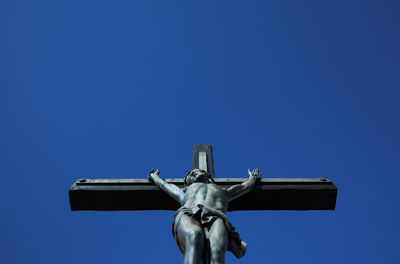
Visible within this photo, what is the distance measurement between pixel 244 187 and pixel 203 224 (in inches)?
71.5

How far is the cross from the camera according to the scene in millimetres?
6434

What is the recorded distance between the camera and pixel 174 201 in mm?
6465

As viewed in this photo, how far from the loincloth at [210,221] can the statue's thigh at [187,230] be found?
6cm

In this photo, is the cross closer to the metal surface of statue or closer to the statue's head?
the statue's head

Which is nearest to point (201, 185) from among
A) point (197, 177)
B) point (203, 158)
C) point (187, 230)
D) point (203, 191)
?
point (203, 191)

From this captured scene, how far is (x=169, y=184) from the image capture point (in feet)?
20.4

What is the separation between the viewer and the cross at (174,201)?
21.1 ft

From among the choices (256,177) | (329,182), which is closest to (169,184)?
(256,177)

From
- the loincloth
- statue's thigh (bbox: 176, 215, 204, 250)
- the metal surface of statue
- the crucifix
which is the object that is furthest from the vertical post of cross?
statue's thigh (bbox: 176, 215, 204, 250)

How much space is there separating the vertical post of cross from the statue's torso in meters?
1.11

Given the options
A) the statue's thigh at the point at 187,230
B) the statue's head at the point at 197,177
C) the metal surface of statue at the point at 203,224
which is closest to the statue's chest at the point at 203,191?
the metal surface of statue at the point at 203,224

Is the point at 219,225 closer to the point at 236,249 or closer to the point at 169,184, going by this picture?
the point at 236,249

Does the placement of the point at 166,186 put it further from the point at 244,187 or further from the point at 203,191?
the point at 244,187

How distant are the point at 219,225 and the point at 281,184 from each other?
233cm
